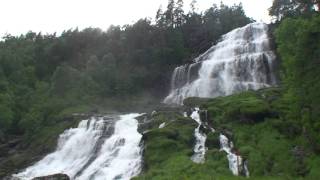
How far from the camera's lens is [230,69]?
72.2 metres

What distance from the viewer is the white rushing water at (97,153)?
4444 centimetres

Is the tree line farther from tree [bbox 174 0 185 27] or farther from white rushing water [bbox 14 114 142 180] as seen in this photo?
white rushing water [bbox 14 114 142 180]

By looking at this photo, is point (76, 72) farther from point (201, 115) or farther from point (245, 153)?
point (245, 153)

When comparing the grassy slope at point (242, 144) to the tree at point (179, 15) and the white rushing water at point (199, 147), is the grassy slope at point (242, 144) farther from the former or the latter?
the tree at point (179, 15)

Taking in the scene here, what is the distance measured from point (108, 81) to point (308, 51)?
157ft

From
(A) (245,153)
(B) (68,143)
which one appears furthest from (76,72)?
(A) (245,153)

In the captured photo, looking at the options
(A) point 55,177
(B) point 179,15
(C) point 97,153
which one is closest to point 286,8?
(B) point 179,15

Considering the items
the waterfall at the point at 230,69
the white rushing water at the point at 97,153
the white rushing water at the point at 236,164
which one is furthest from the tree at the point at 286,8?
the white rushing water at the point at 236,164

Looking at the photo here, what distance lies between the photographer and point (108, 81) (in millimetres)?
82062

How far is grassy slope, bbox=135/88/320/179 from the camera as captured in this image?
36938mm

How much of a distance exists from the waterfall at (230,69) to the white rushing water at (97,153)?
17399mm

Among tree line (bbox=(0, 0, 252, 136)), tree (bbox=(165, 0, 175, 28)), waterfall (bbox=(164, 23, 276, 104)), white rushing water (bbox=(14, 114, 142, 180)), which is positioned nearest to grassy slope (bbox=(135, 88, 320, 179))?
white rushing water (bbox=(14, 114, 142, 180))

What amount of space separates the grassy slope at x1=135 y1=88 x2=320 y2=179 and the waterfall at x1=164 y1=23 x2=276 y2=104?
56.5 feet

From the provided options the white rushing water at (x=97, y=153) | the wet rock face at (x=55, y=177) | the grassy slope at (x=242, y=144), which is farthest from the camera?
the white rushing water at (x=97, y=153)
